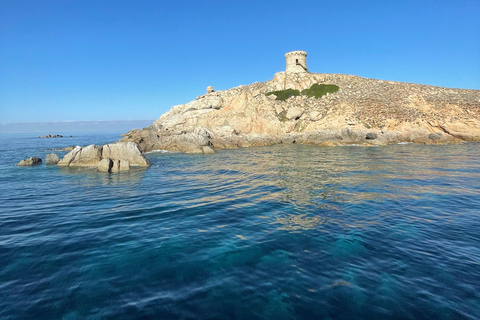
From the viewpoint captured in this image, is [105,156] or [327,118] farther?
[327,118]

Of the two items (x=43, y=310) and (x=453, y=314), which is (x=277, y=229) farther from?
(x=43, y=310)

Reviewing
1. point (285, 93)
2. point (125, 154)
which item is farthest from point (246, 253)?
point (285, 93)

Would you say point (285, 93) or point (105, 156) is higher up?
point (285, 93)

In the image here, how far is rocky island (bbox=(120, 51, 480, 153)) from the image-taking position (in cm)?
5009

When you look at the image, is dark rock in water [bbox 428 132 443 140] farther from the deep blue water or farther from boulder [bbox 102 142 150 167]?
boulder [bbox 102 142 150 167]

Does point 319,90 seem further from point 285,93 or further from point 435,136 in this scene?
point 435,136

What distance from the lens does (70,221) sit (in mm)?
12344

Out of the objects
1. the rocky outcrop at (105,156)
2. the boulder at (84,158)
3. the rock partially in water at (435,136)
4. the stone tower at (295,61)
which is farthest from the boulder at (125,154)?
the stone tower at (295,61)

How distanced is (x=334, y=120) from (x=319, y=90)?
68.4 feet

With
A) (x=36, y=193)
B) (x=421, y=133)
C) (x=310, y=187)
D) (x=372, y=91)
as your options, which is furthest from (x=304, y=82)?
(x=36, y=193)

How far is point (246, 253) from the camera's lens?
8.80 meters

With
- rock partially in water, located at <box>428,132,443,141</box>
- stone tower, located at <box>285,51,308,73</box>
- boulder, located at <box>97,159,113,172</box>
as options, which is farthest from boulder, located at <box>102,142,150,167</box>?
stone tower, located at <box>285,51,308,73</box>

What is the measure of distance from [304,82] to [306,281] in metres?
80.7

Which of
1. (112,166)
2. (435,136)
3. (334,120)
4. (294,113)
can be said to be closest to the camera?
(112,166)
